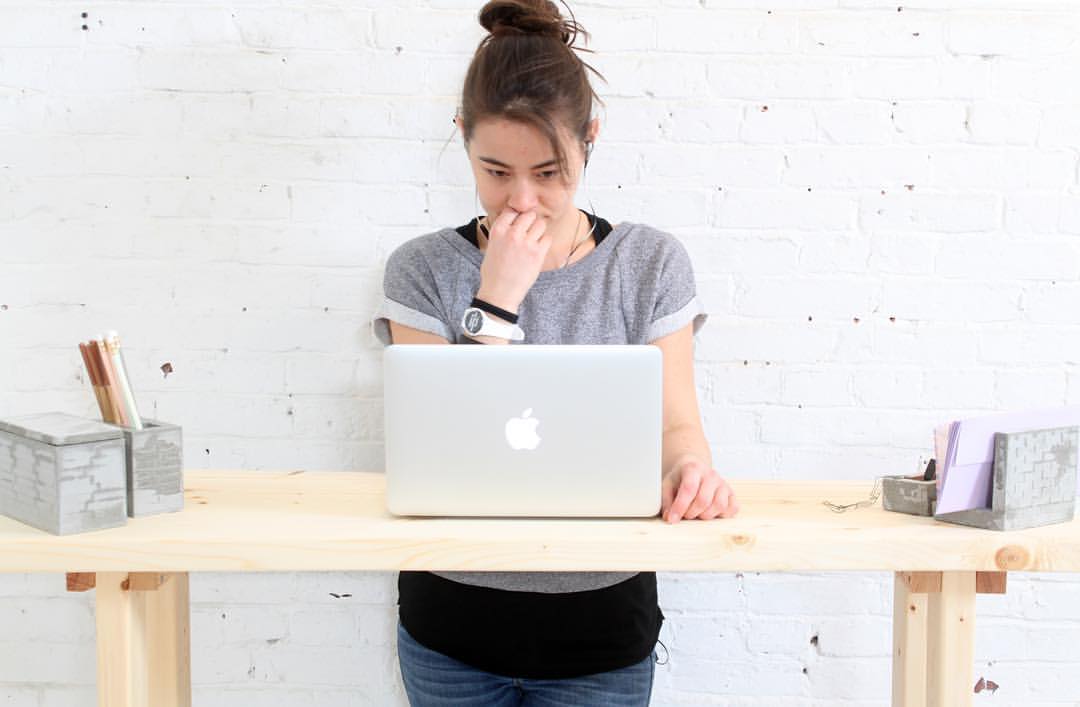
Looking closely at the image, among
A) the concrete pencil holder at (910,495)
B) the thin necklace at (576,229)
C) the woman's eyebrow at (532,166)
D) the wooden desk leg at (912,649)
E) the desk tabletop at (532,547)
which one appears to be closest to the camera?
the desk tabletop at (532,547)

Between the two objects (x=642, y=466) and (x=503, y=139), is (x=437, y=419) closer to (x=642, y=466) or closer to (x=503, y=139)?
(x=642, y=466)

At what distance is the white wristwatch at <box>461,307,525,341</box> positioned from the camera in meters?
1.30

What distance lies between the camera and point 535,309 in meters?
1.45

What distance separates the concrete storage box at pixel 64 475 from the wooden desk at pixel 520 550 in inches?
0.8

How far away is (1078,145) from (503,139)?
3.74 feet

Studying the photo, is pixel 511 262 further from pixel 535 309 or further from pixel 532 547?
pixel 532 547

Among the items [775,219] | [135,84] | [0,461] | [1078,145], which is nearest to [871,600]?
[775,219]

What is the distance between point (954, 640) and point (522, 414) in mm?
567

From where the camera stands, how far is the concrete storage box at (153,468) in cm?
114

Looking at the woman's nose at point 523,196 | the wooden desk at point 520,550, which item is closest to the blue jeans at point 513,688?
the wooden desk at point 520,550

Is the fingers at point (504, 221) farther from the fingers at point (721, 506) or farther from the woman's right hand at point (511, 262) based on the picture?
the fingers at point (721, 506)

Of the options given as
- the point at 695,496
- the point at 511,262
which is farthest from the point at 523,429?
the point at 511,262

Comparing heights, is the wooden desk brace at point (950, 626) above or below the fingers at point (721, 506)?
below

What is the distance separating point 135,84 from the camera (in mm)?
1857
